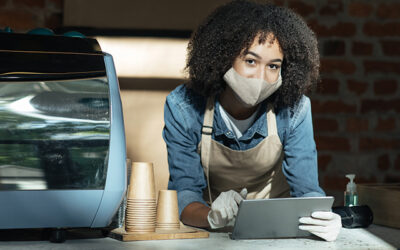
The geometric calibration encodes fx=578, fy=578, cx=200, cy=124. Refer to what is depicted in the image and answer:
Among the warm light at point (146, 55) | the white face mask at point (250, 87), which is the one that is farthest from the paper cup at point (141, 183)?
the warm light at point (146, 55)

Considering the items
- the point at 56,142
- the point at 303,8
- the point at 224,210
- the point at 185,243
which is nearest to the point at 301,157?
the point at 224,210

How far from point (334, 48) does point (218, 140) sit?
1.32 metres

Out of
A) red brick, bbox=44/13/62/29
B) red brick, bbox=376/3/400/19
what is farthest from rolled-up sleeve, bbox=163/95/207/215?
red brick, bbox=376/3/400/19

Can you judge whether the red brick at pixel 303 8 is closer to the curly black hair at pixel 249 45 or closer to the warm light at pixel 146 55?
the warm light at pixel 146 55

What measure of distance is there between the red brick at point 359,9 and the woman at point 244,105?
1212mm

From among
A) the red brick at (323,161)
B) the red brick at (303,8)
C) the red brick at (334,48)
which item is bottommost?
the red brick at (323,161)

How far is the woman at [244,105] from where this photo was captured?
4.97ft

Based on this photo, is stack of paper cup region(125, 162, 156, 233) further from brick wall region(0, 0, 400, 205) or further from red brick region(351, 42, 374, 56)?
red brick region(351, 42, 374, 56)

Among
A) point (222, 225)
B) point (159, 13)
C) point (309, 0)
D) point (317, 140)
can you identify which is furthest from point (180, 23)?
point (222, 225)

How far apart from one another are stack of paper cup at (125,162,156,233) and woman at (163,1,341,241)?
28 cm

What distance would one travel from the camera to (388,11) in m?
2.80

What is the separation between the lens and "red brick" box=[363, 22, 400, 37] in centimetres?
279

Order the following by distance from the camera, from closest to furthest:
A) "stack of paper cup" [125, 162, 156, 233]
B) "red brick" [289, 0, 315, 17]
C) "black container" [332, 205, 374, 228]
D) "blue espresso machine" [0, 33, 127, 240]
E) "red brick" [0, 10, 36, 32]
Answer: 1. "blue espresso machine" [0, 33, 127, 240]
2. "stack of paper cup" [125, 162, 156, 233]
3. "black container" [332, 205, 374, 228]
4. "red brick" [0, 10, 36, 32]
5. "red brick" [289, 0, 315, 17]

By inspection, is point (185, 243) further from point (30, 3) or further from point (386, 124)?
point (386, 124)
